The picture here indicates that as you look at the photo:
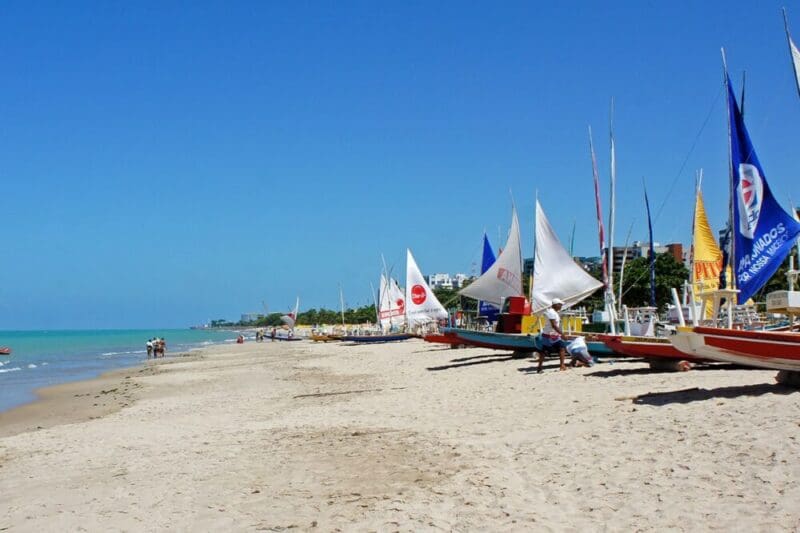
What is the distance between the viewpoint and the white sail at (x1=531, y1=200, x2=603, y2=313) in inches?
898

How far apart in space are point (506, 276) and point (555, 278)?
127 inches

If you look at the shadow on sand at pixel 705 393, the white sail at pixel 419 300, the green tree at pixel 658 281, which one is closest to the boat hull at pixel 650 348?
the shadow on sand at pixel 705 393

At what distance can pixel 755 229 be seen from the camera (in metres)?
12.0

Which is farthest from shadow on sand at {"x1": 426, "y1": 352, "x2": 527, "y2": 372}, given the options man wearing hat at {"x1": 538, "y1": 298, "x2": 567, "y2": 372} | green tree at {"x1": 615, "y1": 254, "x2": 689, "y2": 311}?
green tree at {"x1": 615, "y1": 254, "x2": 689, "y2": 311}

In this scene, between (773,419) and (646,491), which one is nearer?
(646,491)

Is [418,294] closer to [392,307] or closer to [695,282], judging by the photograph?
[392,307]

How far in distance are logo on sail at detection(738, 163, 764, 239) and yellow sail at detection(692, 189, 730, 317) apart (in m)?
11.6

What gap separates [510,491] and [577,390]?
6.84 meters

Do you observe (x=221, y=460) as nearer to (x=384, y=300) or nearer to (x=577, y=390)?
(x=577, y=390)

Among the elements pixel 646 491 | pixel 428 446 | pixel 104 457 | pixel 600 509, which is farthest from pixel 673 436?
pixel 104 457

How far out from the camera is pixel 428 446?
10383 millimetres

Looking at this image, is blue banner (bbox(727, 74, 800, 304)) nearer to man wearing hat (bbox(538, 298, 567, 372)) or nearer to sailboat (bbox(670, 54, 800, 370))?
sailboat (bbox(670, 54, 800, 370))

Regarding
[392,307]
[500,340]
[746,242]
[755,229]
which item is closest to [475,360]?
[500,340]

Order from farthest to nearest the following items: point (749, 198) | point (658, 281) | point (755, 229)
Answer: point (658, 281)
point (749, 198)
point (755, 229)
